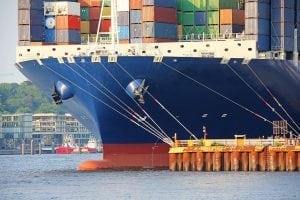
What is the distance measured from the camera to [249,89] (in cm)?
11300

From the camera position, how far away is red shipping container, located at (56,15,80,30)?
11806 centimetres

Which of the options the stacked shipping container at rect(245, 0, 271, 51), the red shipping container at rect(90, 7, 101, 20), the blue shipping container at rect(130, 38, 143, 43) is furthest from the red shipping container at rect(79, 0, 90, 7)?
the stacked shipping container at rect(245, 0, 271, 51)

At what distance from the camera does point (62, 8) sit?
118750 millimetres

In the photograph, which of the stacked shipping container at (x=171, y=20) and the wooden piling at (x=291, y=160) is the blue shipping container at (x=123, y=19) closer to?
the stacked shipping container at (x=171, y=20)

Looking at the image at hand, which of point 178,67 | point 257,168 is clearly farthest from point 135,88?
point 257,168

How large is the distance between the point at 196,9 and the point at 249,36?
16.7ft

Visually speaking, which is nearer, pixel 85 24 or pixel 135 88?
pixel 135 88

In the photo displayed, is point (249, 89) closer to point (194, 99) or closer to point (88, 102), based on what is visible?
point (194, 99)

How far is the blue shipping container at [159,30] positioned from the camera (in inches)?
4433

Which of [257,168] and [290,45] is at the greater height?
[290,45]

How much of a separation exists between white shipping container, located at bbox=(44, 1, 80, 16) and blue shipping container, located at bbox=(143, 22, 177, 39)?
7644mm

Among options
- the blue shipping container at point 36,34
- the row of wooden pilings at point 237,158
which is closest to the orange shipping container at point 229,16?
the row of wooden pilings at point 237,158

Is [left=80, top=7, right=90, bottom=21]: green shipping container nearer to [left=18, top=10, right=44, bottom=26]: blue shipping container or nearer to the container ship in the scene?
[left=18, top=10, right=44, bottom=26]: blue shipping container

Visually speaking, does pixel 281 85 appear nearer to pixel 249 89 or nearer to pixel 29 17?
pixel 249 89
